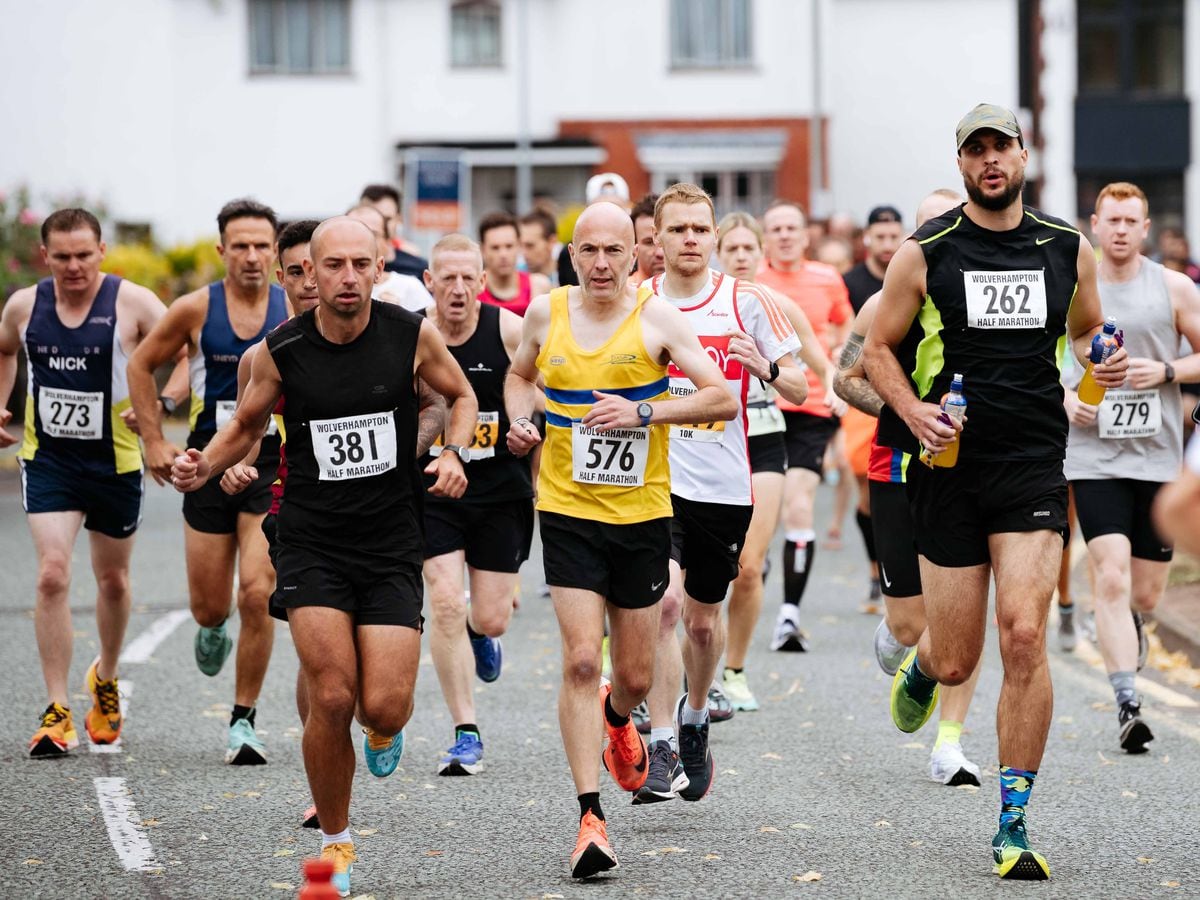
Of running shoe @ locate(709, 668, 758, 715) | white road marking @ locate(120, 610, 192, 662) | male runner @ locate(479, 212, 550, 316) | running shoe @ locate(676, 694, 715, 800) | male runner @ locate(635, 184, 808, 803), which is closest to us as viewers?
running shoe @ locate(676, 694, 715, 800)

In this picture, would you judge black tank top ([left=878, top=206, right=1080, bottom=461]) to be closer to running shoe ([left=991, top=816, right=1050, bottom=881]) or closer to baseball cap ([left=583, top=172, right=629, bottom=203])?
running shoe ([left=991, top=816, right=1050, bottom=881])

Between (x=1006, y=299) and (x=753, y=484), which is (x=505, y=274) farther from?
(x=1006, y=299)

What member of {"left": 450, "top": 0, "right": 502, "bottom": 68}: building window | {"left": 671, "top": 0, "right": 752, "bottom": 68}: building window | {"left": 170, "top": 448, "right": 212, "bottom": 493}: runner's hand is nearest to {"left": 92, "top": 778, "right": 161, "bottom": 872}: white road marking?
{"left": 170, "top": 448, "right": 212, "bottom": 493}: runner's hand

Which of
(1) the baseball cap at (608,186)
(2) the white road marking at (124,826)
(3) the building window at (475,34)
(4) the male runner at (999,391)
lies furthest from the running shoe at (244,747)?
(3) the building window at (475,34)

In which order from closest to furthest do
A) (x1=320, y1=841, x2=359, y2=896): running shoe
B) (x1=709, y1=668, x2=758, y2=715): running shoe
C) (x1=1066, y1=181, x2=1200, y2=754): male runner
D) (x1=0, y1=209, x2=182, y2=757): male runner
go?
(x1=320, y1=841, x2=359, y2=896): running shoe, (x1=1066, y1=181, x2=1200, y2=754): male runner, (x1=0, y1=209, x2=182, y2=757): male runner, (x1=709, y1=668, x2=758, y2=715): running shoe

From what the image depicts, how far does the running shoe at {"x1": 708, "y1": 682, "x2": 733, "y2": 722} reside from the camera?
9.40 meters

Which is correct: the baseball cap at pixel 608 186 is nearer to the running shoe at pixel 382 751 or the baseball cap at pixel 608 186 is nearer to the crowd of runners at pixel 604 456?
the crowd of runners at pixel 604 456

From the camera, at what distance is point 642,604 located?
701 cm

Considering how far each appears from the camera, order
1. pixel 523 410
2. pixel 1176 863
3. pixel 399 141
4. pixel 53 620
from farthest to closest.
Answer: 1. pixel 399 141
2. pixel 53 620
3. pixel 523 410
4. pixel 1176 863

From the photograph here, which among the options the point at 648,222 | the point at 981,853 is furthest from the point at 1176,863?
the point at 648,222

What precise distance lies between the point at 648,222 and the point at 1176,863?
13.0ft

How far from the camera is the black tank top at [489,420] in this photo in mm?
8922

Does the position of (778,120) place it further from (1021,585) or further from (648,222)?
(1021,585)

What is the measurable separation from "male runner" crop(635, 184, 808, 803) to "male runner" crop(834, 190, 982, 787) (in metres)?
0.23
